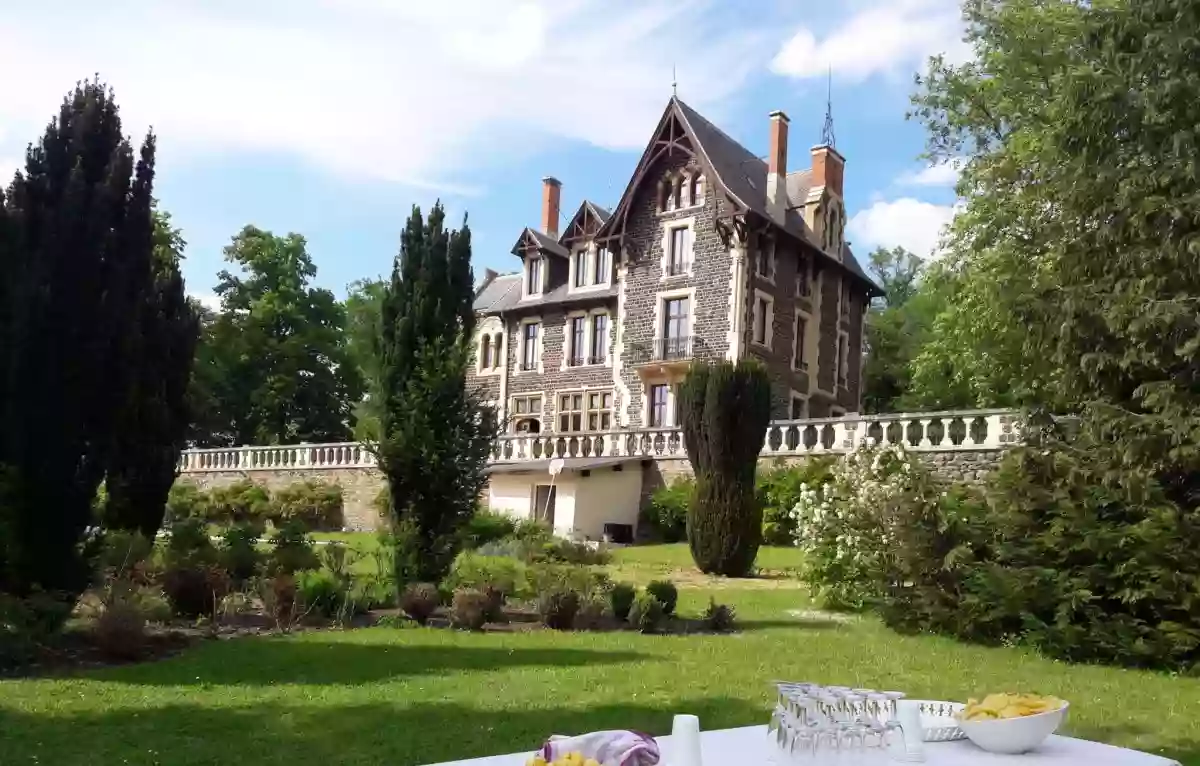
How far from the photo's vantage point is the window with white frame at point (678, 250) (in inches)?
1251

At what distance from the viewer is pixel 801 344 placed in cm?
3294

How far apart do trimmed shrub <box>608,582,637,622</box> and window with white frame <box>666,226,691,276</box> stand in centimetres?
2073

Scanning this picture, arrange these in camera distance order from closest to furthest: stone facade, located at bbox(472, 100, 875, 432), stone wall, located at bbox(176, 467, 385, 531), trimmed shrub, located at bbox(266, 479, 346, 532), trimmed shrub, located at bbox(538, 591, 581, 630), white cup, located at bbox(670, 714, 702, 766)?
white cup, located at bbox(670, 714, 702, 766)
trimmed shrub, located at bbox(538, 591, 581, 630)
stone facade, located at bbox(472, 100, 875, 432)
trimmed shrub, located at bbox(266, 479, 346, 532)
stone wall, located at bbox(176, 467, 385, 531)

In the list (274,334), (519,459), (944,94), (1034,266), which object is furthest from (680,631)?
(274,334)

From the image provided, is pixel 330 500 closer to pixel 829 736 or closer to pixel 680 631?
pixel 680 631

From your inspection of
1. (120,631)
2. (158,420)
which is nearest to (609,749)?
(120,631)

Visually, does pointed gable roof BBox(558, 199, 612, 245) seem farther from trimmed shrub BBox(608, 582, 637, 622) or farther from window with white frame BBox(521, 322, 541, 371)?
trimmed shrub BBox(608, 582, 637, 622)

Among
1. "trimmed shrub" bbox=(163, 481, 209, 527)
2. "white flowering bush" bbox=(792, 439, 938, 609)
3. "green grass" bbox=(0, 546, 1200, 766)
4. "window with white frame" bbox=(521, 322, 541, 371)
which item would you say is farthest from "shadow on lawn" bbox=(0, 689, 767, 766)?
"window with white frame" bbox=(521, 322, 541, 371)

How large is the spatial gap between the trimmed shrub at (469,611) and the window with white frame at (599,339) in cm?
2285

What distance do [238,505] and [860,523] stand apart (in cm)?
2344

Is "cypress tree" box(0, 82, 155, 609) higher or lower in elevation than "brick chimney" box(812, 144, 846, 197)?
lower

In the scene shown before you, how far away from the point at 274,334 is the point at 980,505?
128 ft

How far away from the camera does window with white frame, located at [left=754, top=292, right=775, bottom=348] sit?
30.6 meters

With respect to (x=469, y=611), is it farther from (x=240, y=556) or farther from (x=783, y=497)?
(x=783, y=497)
